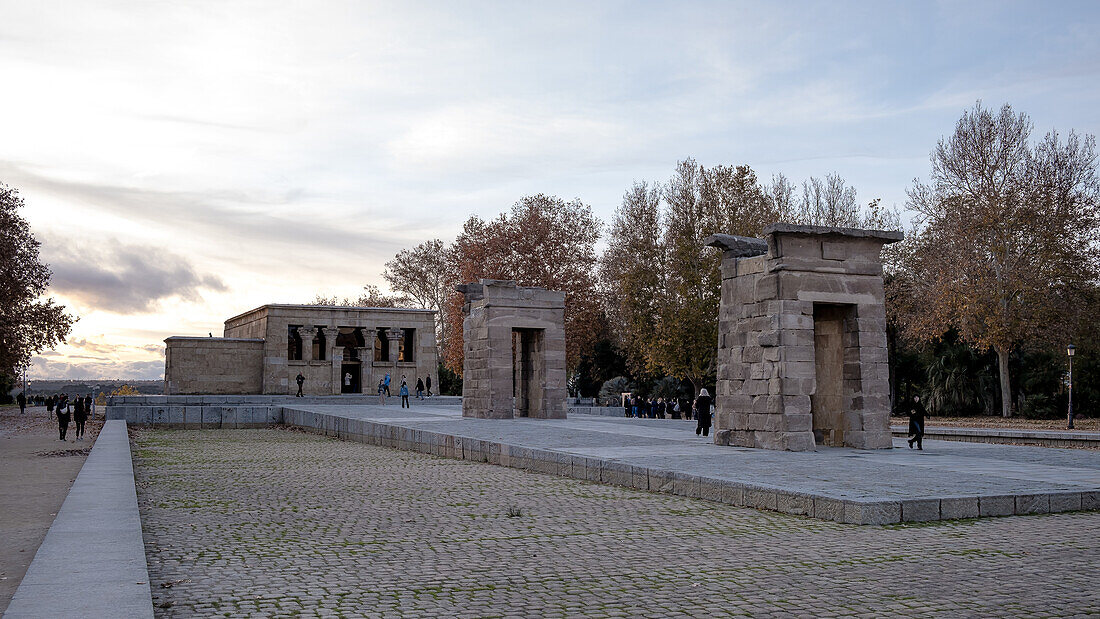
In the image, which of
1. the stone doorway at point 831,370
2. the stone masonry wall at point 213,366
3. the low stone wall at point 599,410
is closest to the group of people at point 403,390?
the low stone wall at point 599,410

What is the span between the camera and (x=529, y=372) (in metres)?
29.6

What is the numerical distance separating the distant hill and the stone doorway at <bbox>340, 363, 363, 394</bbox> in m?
27.8

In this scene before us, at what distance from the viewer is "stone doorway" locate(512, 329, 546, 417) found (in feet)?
94.7

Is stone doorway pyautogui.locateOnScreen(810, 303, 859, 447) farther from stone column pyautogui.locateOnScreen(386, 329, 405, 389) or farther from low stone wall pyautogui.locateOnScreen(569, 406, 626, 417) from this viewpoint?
stone column pyautogui.locateOnScreen(386, 329, 405, 389)

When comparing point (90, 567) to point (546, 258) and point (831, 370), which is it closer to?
point (831, 370)

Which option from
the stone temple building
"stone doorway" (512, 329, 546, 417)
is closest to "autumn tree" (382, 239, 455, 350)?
the stone temple building

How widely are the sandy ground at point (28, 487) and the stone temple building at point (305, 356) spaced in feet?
57.8

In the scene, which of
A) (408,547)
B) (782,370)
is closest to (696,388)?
(782,370)

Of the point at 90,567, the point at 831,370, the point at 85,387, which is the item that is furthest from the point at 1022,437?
the point at 85,387

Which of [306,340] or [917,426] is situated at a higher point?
[306,340]

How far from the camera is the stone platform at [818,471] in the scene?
31.2 feet

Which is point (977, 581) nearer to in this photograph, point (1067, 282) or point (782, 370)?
point (782, 370)

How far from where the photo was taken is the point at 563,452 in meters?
14.5

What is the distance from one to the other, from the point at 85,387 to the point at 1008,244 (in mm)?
81684
